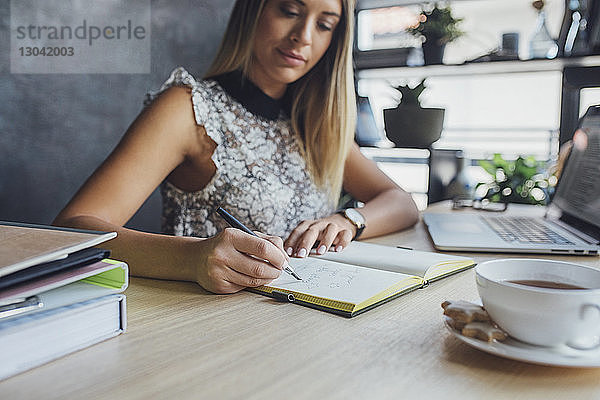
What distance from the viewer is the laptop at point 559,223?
1.10m

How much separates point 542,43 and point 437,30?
0.39 metres

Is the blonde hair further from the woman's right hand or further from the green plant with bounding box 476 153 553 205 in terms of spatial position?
the woman's right hand

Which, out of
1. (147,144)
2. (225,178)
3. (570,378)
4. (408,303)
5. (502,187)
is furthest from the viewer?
(502,187)

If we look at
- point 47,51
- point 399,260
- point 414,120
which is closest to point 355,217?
Answer: point 399,260

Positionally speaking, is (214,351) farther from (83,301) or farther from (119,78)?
(119,78)

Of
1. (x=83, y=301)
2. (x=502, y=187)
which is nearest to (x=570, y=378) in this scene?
(x=83, y=301)

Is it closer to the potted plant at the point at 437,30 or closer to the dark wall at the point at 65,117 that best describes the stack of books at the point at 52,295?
the dark wall at the point at 65,117

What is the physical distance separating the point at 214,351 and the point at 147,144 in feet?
2.40

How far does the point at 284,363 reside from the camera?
1.68 feet

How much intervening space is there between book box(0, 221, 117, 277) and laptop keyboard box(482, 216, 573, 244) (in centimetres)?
91

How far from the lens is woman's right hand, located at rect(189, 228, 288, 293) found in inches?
28.6

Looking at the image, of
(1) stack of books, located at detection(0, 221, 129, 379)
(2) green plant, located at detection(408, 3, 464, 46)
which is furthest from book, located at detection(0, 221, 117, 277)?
(2) green plant, located at detection(408, 3, 464, 46)

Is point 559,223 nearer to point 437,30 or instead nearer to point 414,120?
point 414,120

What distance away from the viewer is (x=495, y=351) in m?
0.51
